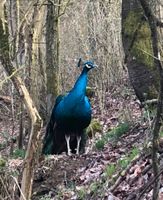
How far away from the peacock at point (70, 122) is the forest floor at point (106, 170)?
37cm

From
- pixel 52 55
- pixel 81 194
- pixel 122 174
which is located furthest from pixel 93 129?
pixel 122 174

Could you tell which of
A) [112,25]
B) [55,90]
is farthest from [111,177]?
[112,25]

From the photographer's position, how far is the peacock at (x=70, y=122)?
988cm

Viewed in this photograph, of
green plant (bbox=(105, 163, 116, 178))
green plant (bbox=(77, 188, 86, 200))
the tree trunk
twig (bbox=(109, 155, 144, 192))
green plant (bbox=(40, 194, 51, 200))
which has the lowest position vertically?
green plant (bbox=(40, 194, 51, 200))

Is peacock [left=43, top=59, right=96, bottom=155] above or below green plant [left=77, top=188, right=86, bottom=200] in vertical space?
above

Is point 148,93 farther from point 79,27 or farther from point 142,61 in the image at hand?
point 79,27

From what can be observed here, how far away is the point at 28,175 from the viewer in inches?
228

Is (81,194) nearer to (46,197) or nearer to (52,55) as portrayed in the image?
(46,197)

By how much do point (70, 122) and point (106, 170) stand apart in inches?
123

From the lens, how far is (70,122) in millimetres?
9953

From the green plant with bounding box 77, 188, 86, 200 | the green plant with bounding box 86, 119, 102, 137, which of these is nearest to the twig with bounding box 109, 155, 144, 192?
the green plant with bounding box 77, 188, 86, 200

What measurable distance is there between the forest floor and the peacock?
0.37 meters

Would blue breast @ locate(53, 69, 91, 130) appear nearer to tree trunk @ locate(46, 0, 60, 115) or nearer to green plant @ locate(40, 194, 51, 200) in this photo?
tree trunk @ locate(46, 0, 60, 115)

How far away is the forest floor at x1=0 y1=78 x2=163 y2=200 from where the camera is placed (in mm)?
5871
